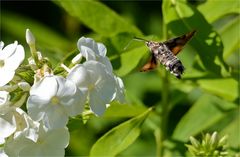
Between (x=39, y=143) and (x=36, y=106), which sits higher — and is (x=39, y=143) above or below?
below

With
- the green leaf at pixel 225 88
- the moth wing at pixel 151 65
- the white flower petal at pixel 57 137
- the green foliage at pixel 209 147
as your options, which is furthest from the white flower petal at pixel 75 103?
the green leaf at pixel 225 88

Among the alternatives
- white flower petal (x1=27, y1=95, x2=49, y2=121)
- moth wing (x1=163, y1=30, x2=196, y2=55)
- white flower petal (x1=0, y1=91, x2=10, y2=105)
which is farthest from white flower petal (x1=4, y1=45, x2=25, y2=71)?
moth wing (x1=163, y1=30, x2=196, y2=55)

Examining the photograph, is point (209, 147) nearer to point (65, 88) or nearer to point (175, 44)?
point (175, 44)

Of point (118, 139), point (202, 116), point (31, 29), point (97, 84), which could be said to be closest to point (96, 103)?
point (97, 84)

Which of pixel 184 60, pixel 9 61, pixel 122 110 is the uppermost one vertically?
pixel 9 61

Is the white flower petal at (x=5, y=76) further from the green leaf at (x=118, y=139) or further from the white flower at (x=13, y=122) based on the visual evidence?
the green leaf at (x=118, y=139)

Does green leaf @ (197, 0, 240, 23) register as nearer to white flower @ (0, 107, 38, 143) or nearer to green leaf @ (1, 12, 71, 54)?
white flower @ (0, 107, 38, 143)
